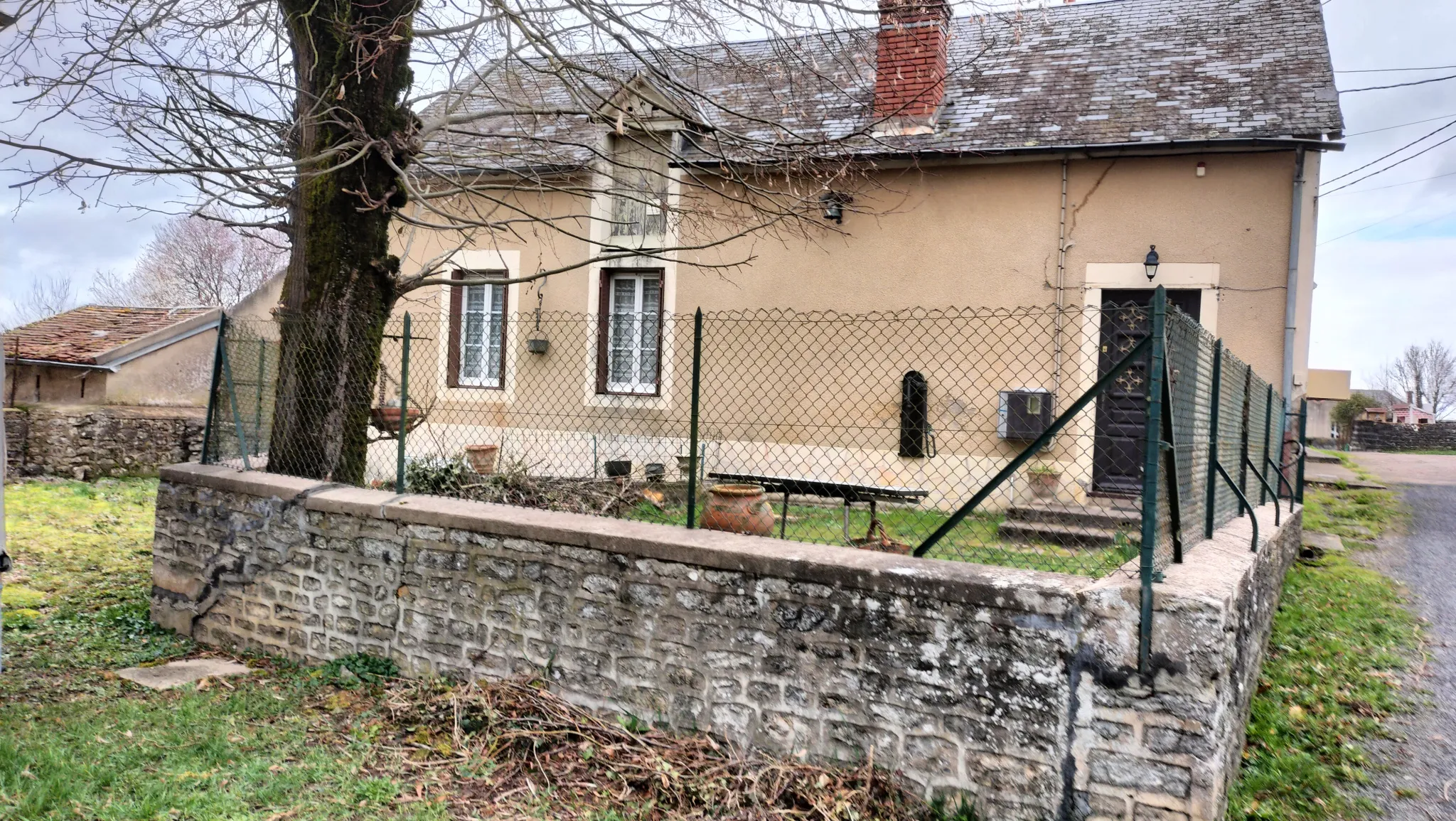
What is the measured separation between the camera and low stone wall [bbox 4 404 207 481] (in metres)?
12.3

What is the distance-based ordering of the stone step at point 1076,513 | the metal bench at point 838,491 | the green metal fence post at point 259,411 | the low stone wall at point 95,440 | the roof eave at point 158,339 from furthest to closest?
the roof eave at point 158,339
the low stone wall at point 95,440
the stone step at point 1076,513
the green metal fence post at point 259,411
the metal bench at point 838,491

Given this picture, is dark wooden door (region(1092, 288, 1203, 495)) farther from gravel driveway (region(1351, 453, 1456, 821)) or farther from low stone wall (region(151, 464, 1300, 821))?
low stone wall (region(151, 464, 1300, 821))

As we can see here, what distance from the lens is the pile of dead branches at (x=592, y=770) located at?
329 cm

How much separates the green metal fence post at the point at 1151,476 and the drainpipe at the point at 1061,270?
20.0ft

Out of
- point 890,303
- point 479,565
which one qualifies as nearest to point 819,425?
point 890,303

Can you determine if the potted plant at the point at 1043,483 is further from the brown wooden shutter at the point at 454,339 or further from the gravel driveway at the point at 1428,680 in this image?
the brown wooden shutter at the point at 454,339

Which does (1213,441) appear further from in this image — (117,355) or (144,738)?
(117,355)

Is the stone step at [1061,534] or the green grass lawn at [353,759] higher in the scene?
the stone step at [1061,534]

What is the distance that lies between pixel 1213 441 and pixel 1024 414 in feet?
15.7

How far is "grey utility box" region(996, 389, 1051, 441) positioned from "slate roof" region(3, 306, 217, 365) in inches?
542

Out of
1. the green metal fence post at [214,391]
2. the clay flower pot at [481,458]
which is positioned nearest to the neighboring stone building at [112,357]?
the clay flower pot at [481,458]

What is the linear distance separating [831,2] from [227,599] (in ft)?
17.2

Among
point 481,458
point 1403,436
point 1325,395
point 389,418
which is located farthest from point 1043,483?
point 1325,395

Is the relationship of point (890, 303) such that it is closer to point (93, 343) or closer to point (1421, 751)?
point (1421, 751)
